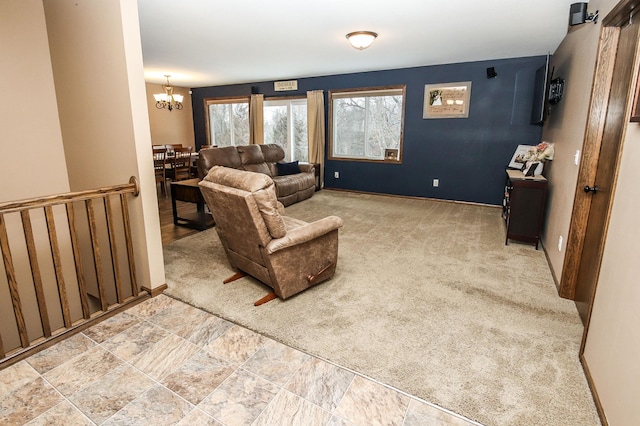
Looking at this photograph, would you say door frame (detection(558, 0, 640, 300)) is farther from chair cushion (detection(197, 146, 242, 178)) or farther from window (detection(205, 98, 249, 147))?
window (detection(205, 98, 249, 147))

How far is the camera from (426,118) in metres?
5.89

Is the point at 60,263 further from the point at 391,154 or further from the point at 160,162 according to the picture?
the point at 391,154

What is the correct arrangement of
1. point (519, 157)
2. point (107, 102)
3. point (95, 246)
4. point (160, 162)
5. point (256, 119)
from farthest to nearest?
point (256, 119)
point (160, 162)
point (519, 157)
point (107, 102)
point (95, 246)

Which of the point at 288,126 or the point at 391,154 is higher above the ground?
the point at 288,126

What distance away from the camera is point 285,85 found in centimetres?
732

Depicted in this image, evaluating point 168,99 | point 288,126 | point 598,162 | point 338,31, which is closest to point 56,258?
point 338,31

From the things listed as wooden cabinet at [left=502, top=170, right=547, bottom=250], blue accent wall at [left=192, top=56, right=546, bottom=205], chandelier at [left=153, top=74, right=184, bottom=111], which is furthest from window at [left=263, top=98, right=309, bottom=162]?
wooden cabinet at [left=502, top=170, right=547, bottom=250]

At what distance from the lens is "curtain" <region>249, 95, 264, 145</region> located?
771 cm

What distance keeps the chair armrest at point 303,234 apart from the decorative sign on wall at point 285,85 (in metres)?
5.40

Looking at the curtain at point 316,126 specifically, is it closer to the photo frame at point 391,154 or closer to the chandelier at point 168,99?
the photo frame at point 391,154

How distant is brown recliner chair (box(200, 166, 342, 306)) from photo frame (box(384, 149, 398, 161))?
406 cm

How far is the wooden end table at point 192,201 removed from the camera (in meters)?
4.40

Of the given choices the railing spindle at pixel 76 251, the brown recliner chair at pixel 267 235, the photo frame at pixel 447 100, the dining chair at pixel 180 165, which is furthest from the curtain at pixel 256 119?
the railing spindle at pixel 76 251

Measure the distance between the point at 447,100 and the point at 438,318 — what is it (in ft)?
14.7
